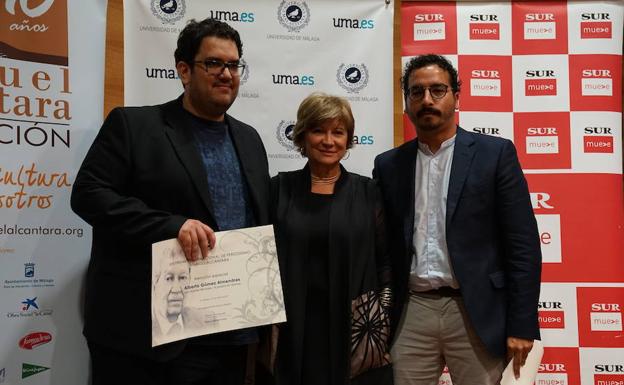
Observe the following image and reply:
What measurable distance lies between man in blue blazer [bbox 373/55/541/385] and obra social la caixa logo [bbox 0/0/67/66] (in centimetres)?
164

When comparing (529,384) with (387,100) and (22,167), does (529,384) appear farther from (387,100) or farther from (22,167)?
(22,167)

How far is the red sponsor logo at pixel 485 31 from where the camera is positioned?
295 cm

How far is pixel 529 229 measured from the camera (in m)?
1.92

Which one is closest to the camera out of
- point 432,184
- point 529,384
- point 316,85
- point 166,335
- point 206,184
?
point 166,335

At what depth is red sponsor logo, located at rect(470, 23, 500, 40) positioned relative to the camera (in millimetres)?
2945

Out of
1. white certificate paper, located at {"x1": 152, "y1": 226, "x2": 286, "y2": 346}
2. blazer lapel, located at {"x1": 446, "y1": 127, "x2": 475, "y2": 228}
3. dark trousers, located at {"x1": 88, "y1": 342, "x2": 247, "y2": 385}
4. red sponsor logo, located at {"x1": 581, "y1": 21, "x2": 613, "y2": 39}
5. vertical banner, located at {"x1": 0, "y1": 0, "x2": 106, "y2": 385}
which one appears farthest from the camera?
red sponsor logo, located at {"x1": 581, "y1": 21, "x2": 613, "y2": 39}

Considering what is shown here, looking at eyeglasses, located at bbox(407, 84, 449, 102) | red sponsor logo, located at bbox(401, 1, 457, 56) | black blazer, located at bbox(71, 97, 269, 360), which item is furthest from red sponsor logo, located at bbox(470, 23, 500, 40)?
black blazer, located at bbox(71, 97, 269, 360)

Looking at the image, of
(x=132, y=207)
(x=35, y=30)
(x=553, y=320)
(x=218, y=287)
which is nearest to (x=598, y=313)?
(x=553, y=320)

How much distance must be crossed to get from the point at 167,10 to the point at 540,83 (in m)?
2.03

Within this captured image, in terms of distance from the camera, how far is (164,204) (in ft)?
5.72

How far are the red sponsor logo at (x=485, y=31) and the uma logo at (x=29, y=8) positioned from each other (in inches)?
85.3

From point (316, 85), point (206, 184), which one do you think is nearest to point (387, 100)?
point (316, 85)

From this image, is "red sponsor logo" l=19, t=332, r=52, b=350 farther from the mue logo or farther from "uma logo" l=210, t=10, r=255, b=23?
the mue logo

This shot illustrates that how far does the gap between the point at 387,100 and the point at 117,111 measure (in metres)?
1.52
